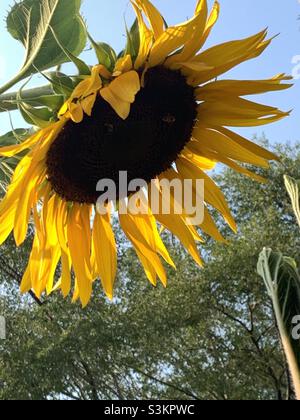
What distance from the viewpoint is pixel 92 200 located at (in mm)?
1607

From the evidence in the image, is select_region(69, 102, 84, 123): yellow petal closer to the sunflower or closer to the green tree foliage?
the sunflower

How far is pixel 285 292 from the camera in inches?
147

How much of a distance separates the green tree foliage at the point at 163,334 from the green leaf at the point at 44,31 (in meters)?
10.9

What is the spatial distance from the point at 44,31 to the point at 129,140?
1.04 feet

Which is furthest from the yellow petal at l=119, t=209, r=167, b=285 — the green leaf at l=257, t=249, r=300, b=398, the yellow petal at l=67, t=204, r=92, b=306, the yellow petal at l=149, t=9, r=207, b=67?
the green leaf at l=257, t=249, r=300, b=398

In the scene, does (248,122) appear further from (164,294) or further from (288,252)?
(288,252)

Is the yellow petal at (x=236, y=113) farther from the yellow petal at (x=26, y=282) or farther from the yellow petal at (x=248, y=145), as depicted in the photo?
the yellow petal at (x=26, y=282)

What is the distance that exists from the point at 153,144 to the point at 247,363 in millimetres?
13101

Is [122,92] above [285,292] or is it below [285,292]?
below

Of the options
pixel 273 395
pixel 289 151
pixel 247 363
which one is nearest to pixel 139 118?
pixel 247 363

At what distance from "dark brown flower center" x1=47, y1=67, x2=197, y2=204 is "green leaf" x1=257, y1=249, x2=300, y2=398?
6.53 ft

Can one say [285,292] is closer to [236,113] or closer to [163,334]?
[236,113]

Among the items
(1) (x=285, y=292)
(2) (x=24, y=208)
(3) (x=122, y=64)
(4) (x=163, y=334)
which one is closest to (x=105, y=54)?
(3) (x=122, y=64)

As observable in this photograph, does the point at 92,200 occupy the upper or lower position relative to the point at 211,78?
lower
